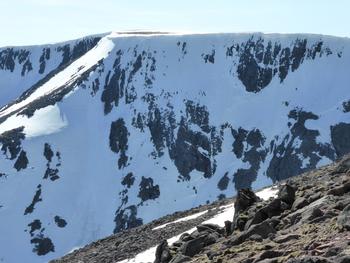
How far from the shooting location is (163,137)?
17675 centimetres

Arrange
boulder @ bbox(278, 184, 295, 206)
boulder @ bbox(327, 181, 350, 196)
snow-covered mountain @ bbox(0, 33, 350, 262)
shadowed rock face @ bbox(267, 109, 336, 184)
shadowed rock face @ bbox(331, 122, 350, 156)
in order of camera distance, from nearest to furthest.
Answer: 1. boulder @ bbox(327, 181, 350, 196)
2. boulder @ bbox(278, 184, 295, 206)
3. snow-covered mountain @ bbox(0, 33, 350, 262)
4. shadowed rock face @ bbox(267, 109, 336, 184)
5. shadowed rock face @ bbox(331, 122, 350, 156)

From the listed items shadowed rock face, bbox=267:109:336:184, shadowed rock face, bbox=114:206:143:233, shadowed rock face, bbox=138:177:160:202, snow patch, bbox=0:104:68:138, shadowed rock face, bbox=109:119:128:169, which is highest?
snow patch, bbox=0:104:68:138

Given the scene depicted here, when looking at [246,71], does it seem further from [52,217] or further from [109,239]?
[109,239]

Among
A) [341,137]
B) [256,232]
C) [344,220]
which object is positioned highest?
[344,220]

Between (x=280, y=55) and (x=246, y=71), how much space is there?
11.6m

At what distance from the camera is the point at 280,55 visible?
192375 millimetres

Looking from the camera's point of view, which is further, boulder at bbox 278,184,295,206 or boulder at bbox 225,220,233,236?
boulder at bbox 225,220,233,236

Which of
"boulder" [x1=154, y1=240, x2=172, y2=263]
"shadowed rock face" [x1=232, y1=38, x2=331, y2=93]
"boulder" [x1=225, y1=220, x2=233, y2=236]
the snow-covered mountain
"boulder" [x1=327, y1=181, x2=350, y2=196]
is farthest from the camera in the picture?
"shadowed rock face" [x1=232, y1=38, x2=331, y2=93]

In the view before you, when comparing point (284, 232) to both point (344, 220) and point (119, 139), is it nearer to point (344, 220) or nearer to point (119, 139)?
point (344, 220)

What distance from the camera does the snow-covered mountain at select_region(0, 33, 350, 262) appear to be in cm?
15400

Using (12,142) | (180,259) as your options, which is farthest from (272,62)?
(180,259)

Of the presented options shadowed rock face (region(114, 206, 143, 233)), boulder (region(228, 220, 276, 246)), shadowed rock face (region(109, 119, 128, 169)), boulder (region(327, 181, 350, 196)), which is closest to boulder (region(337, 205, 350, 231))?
boulder (region(228, 220, 276, 246))

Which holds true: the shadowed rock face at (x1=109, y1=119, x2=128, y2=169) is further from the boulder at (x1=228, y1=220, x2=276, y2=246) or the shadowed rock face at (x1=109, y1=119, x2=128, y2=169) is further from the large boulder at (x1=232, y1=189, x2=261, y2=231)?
the boulder at (x1=228, y1=220, x2=276, y2=246)

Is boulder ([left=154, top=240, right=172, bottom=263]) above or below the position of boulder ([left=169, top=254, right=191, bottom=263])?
below
